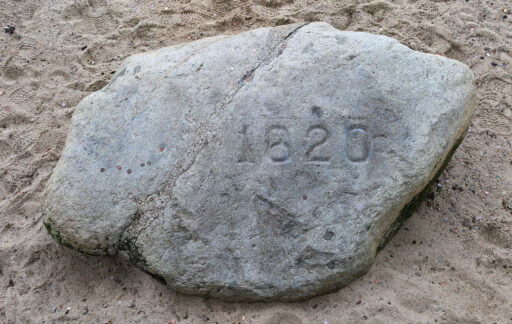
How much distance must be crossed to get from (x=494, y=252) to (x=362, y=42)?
1392 millimetres

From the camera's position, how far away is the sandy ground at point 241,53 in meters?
2.48

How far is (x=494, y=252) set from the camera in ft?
8.66

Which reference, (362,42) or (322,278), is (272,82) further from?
(322,278)

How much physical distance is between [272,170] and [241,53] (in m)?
0.74

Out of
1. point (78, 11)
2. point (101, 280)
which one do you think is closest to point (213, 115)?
point (101, 280)

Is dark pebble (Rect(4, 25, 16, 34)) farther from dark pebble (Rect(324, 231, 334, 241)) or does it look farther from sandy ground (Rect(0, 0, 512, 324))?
dark pebble (Rect(324, 231, 334, 241))

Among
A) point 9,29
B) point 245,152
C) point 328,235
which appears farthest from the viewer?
point 9,29

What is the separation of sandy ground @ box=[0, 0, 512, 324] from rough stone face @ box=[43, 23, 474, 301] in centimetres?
17

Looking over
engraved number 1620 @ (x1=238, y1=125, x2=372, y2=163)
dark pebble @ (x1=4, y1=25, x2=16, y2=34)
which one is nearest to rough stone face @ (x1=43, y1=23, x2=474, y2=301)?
engraved number 1620 @ (x1=238, y1=125, x2=372, y2=163)

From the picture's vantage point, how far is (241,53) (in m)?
2.73

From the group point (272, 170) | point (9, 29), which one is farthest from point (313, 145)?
point (9, 29)

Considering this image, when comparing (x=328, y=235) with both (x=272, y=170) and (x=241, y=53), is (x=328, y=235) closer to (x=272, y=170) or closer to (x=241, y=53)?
(x=272, y=170)

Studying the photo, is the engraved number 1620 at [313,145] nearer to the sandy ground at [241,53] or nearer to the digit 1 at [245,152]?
the digit 1 at [245,152]

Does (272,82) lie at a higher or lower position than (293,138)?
higher
